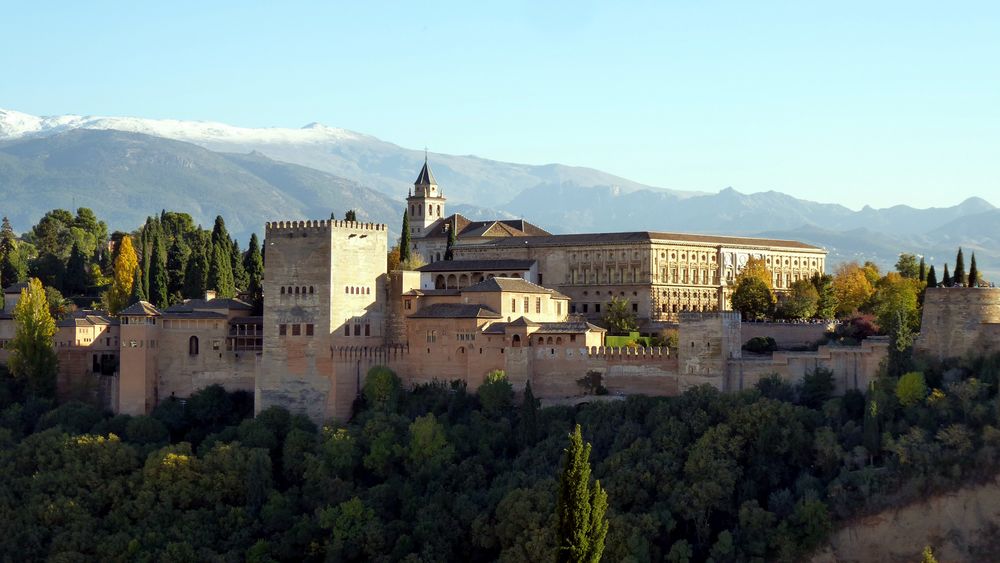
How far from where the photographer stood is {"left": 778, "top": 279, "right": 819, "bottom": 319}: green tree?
62781 mm

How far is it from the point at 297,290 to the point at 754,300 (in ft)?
67.3

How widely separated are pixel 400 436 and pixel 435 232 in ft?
110

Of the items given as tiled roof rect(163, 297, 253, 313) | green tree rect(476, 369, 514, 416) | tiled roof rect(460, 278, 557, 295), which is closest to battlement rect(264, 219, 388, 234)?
tiled roof rect(460, 278, 557, 295)

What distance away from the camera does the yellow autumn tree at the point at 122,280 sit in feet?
217

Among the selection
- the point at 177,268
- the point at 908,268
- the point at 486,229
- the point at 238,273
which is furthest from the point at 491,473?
the point at 908,268

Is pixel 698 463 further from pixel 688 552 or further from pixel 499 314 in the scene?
pixel 499 314

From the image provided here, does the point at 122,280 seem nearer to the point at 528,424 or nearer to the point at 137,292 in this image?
the point at 137,292

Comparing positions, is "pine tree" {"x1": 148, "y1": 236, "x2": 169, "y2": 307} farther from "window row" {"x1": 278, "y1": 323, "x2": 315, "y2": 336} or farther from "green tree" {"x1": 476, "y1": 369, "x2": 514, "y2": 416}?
"green tree" {"x1": 476, "y1": 369, "x2": 514, "y2": 416}

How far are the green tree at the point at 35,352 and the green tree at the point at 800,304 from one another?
29.0 m

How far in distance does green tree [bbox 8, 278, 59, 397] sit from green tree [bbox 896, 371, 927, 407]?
3075 centimetres

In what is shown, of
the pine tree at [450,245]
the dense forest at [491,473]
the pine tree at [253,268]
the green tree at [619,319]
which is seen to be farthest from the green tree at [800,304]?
the pine tree at [253,268]

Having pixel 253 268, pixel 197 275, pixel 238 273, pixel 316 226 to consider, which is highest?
pixel 316 226

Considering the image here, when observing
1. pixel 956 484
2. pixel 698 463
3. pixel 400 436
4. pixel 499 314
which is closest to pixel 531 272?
pixel 499 314

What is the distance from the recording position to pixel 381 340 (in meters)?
53.8
